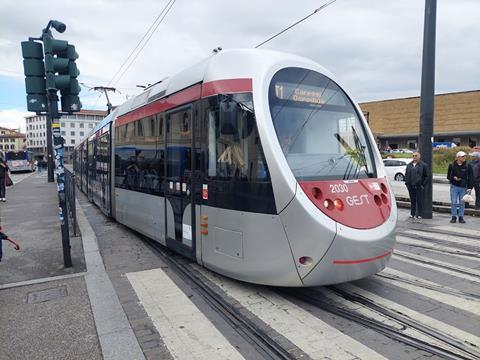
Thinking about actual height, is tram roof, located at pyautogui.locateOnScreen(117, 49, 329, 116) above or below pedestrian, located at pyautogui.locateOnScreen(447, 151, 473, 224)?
above

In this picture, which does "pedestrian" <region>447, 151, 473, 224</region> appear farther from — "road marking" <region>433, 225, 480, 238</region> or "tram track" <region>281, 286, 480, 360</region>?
"tram track" <region>281, 286, 480, 360</region>

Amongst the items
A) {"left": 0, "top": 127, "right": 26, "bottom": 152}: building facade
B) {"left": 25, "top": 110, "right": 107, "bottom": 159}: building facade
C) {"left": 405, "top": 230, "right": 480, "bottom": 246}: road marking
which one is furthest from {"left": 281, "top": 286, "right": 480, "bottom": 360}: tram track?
{"left": 0, "top": 127, "right": 26, "bottom": 152}: building facade

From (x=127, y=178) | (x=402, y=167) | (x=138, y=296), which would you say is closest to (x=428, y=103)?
(x=127, y=178)

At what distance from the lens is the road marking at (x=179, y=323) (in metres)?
3.62

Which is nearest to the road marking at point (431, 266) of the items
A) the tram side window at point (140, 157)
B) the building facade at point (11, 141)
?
the tram side window at point (140, 157)

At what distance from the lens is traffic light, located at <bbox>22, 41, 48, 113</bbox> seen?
6.26 metres

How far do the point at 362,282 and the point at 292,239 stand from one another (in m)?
1.65

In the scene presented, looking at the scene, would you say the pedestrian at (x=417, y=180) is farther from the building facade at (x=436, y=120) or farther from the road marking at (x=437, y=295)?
the building facade at (x=436, y=120)

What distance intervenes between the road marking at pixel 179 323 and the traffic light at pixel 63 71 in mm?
3231

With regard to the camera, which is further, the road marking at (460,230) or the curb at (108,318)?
the road marking at (460,230)

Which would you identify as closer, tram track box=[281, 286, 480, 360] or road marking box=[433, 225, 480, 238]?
tram track box=[281, 286, 480, 360]

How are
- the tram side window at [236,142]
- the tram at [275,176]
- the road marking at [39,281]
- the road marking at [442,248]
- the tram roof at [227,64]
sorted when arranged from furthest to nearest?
the road marking at [442,248]
the road marking at [39,281]
the tram roof at [227,64]
the tram side window at [236,142]
the tram at [275,176]

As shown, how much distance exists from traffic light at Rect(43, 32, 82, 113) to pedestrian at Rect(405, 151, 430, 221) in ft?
27.1

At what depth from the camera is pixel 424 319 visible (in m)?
4.14
